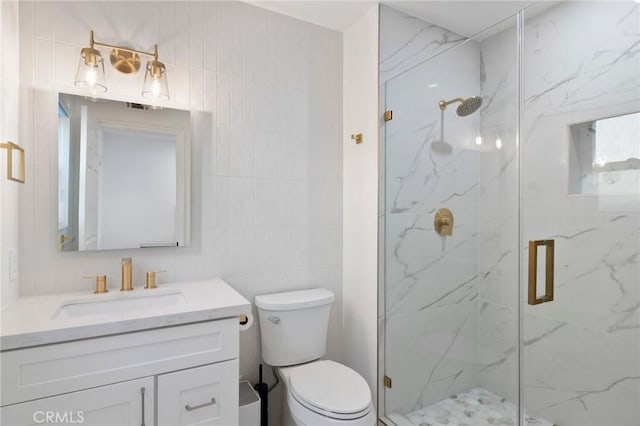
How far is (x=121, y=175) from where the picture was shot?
5.36 ft

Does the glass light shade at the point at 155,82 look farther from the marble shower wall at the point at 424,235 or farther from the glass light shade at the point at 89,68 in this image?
the marble shower wall at the point at 424,235

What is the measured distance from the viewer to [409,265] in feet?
6.48

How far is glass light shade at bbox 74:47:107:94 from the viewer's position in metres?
1.50

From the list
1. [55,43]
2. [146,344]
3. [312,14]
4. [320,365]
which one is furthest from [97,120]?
[320,365]

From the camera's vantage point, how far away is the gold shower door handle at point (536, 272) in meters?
1.47

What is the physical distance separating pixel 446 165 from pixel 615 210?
0.72 m

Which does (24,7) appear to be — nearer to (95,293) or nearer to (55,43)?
(55,43)

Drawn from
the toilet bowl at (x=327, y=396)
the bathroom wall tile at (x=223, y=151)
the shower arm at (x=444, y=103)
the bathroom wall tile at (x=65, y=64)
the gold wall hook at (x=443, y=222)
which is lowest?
the toilet bowl at (x=327, y=396)

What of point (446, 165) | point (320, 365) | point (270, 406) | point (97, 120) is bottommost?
point (270, 406)

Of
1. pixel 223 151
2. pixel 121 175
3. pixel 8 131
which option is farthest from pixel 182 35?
pixel 8 131

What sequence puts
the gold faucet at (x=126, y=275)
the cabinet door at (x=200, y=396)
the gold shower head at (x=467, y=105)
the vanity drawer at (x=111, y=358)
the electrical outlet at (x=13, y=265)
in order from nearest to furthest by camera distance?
1. the vanity drawer at (x=111, y=358)
2. the cabinet door at (x=200, y=396)
3. the electrical outlet at (x=13, y=265)
4. the gold faucet at (x=126, y=275)
5. the gold shower head at (x=467, y=105)

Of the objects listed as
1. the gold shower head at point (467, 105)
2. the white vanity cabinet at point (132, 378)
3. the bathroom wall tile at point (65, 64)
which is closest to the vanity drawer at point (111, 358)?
the white vanity cabinet at point (132, 378)

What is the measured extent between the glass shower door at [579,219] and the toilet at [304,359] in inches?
32.8

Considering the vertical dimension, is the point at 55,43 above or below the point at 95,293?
above
